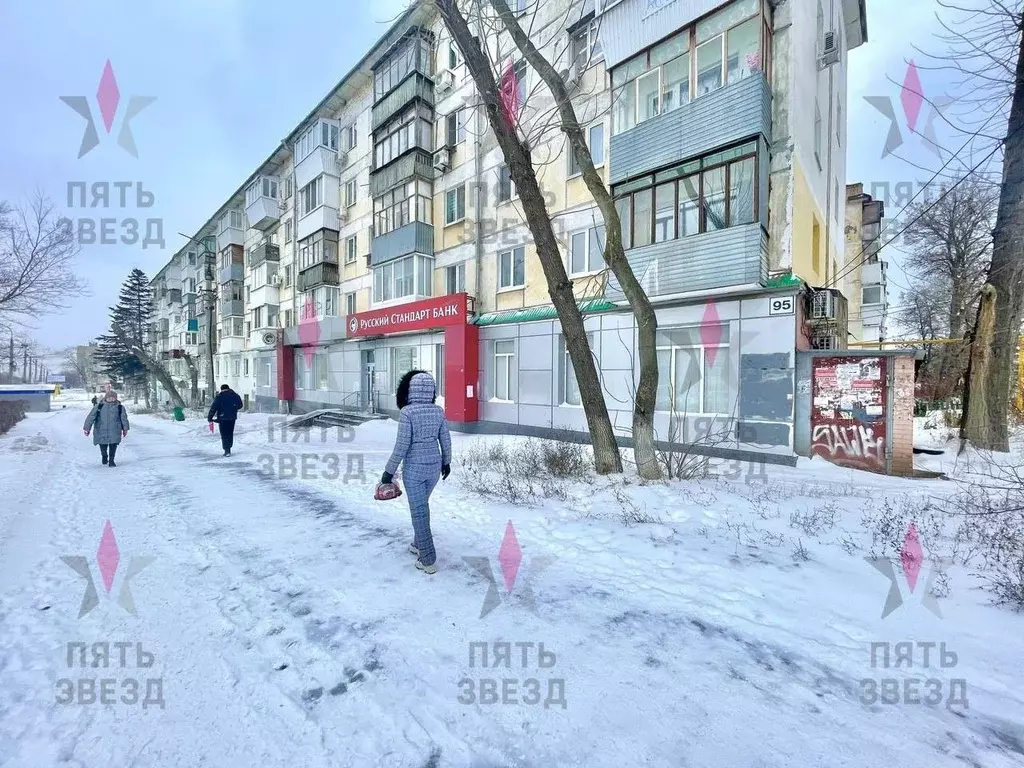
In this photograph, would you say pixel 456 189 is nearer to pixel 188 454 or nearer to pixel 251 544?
pixel 188 454

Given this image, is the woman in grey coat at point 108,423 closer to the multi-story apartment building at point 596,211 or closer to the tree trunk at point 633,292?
the multi-story apartment building at point 596,211

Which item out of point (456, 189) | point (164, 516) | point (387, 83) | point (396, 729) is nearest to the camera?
point (396, 729)

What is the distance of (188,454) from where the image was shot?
10141 mm

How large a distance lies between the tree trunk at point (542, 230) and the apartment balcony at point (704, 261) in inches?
149

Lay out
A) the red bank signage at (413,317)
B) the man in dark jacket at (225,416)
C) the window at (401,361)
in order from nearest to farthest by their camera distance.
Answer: the man in dark jacket at (225,416)
the red bank signage at (413,317)
the window at (401,361)

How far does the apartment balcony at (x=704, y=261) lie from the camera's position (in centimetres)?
838

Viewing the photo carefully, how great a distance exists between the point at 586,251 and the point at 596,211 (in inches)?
38.5

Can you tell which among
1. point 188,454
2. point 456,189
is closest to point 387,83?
point 456,189

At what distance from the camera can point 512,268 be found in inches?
511

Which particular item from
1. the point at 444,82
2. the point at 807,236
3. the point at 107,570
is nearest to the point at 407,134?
the point at 444,82

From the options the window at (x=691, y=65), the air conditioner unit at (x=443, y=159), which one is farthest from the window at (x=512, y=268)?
the air conditioner unit at (x=443, y=159)

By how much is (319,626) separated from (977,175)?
37.4 feet

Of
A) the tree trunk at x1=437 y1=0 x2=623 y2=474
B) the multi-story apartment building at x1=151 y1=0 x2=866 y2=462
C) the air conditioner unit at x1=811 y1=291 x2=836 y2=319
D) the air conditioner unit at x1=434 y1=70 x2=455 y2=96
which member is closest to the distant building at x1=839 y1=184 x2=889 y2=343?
the multi-story apartment building at x1=151 y1=0 x2=866 y2=462

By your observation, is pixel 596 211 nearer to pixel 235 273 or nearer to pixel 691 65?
pixel 691 65
